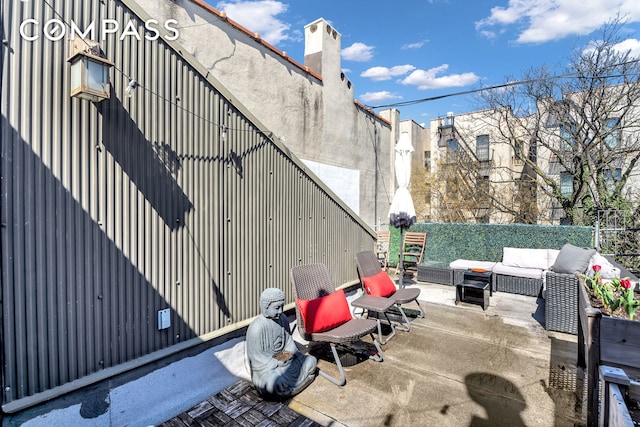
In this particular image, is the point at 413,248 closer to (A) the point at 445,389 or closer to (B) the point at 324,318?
(B) the point at 324,318

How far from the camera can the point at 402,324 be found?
5102 mm

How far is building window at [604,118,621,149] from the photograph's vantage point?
9.57 meters

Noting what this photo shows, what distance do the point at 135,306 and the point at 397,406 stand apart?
8.46 ft

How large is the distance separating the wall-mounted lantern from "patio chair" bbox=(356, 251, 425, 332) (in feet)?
13.6

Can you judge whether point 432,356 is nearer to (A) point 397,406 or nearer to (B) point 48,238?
(A) point 397,406

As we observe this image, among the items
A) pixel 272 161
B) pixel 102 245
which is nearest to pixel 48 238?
pixel 102 245

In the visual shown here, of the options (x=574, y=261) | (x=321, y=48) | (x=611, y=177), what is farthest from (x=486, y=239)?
(x=321, y=48)

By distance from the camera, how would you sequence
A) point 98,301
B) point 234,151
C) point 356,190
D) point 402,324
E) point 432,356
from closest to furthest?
point 98,301 < point 234,151 < point 432,356 < point 402,324 < point 356,190

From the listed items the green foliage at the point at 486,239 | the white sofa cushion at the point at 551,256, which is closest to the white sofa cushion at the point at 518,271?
the white sofa cushion at the point at 551,256

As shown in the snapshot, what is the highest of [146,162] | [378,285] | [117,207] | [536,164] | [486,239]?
[536,164]

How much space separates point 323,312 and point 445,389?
4.96 ft

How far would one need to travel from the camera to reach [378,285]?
535 cm

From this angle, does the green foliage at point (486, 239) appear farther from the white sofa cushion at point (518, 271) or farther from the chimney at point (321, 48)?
the chimney at point (321, 48)

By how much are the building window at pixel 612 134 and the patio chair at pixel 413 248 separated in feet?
21.0
